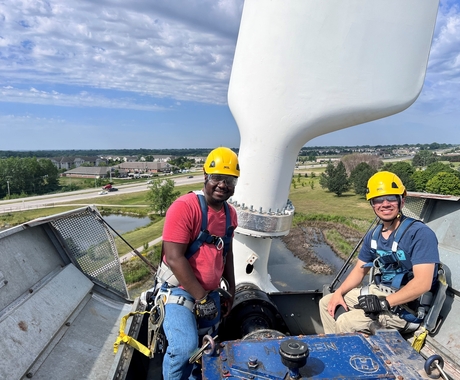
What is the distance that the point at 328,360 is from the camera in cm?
248

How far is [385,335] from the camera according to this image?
2.90 m

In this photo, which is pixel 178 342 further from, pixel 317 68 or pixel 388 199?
pixel 317 68

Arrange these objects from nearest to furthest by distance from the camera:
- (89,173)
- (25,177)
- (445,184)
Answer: (445,184) → (25,177) → (89,173)

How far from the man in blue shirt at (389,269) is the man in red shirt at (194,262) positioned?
57.0 inches

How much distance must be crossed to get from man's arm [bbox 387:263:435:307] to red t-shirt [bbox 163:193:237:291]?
1.72 m

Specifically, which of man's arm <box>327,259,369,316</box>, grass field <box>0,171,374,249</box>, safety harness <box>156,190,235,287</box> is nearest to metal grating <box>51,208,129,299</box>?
safety harness <box>156,190,235,287</box>

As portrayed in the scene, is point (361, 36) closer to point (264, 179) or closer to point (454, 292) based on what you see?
point (264, 179)

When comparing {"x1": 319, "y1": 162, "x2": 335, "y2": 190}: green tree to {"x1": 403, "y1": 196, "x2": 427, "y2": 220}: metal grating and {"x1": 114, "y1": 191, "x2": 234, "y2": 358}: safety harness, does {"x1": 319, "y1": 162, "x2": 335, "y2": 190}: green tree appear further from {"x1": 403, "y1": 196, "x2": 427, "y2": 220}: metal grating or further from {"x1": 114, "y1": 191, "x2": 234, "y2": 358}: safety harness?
{"x1": 114, "y1": 191, "x2": 234, "y2": 358}: safety harness

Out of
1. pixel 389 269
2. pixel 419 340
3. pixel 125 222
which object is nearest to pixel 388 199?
pixel 389 269

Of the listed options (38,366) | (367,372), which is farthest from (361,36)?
(38,366)

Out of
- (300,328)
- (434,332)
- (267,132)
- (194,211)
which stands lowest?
(300,328)

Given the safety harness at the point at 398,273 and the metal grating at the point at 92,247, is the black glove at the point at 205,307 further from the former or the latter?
the metal grating at the point at 92,247

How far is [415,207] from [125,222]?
149ft

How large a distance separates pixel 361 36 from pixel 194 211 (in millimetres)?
2918
